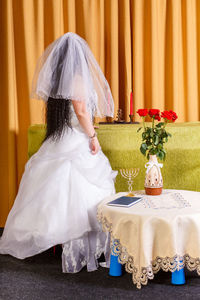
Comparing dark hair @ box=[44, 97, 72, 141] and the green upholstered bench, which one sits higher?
dark hair @ box=[44, 97, 72, 141]

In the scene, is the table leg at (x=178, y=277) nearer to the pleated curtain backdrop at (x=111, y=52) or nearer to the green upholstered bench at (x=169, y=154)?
the green upholstered bench at (x=169, y=154)

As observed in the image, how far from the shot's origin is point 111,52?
12.6 feet

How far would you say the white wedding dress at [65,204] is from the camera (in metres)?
2.51

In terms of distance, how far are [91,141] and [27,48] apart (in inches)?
55.0

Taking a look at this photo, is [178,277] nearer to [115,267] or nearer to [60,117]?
[115,267]

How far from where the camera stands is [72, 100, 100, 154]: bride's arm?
2688 mm

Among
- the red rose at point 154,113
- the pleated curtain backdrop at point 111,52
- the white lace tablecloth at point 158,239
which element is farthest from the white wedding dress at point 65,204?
the pleated curtain backdrop at point 111,52

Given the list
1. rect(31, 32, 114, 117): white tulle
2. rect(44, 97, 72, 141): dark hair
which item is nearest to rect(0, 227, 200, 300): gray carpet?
rect(44, 97, 72, 141): dark hair

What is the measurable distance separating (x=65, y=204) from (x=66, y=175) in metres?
0.20

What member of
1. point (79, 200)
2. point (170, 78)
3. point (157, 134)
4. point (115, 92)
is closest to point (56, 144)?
point (79, 200)

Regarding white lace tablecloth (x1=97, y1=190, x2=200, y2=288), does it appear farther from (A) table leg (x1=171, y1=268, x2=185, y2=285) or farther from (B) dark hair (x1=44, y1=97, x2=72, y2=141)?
(B) dark hair (x1=44, y1=97, x2=72, y2=141)

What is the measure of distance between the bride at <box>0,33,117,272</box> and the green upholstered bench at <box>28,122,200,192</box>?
24 centimetres

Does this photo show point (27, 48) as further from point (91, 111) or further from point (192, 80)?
point (192, 80)

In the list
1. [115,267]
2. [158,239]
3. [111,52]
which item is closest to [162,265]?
[158,239]
